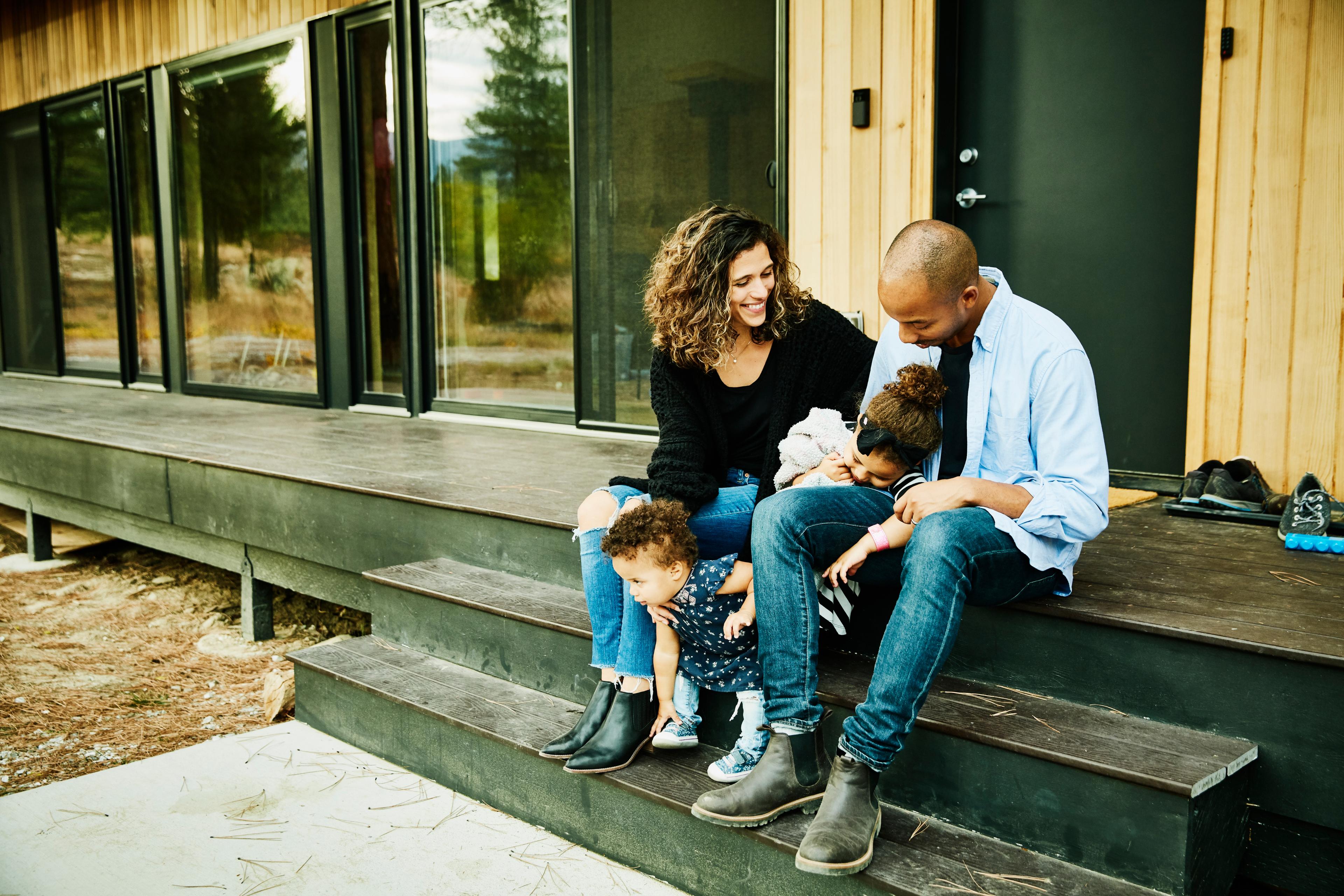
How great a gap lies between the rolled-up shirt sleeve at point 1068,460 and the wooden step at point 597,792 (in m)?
0.59

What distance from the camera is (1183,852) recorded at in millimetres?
1599

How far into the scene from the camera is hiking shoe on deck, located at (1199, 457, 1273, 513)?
2.85m

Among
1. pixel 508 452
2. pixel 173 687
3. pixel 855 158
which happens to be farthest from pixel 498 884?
pixel 855 158

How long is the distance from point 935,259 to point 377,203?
16.0ft

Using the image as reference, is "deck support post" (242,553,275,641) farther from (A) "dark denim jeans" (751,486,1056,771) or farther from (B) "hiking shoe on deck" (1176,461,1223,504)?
(B) "hiking shoe on deck" (1176,461,1223,504)

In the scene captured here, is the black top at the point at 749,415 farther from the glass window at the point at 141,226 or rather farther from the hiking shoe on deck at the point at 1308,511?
the glass window at the point at 141,226

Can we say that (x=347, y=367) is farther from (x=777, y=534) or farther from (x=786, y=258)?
(x=777, y=534)

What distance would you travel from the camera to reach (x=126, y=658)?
12.8ft

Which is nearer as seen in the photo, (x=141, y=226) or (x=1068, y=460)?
(x=1068, y=460)

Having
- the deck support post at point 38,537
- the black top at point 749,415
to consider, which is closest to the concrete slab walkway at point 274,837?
the black top at point 749,415

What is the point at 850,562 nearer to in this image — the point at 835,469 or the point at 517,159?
the point at 835,469

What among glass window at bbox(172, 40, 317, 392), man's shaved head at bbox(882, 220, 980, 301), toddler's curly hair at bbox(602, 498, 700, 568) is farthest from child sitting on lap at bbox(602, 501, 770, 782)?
glass window at bbox(172, 40, 317, 392)

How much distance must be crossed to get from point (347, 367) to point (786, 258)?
4.54m

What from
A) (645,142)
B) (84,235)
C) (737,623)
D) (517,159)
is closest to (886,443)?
(737,623)
